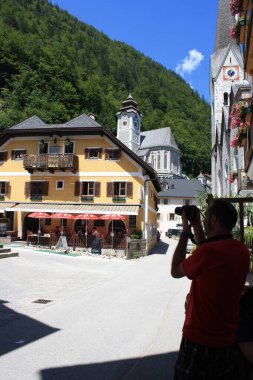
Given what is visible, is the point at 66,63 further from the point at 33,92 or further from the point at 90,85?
the point at 33,92

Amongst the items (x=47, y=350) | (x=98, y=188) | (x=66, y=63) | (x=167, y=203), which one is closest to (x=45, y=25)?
(x=66, y=63)

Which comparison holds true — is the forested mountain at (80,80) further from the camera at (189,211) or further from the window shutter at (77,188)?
the camera at (189,211)

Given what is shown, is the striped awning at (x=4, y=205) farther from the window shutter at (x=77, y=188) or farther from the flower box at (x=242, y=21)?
the flower box at (x=242, y=21)

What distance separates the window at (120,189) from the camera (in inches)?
1094

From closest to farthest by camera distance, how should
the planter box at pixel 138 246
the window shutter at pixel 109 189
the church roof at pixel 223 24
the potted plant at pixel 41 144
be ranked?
the planter box at pixel 138 246 → the window shutter at pixel 109 189 → the potted plant at pixel 41 144 → the church roof at pixel 223 24

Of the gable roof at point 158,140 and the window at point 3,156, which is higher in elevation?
the gable roof at point 158,140

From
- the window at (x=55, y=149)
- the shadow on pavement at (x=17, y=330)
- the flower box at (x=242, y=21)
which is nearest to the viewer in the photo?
the shadow on pavement at (x=17, y=330)

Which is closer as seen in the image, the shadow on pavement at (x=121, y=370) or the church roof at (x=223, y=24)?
the shadow on pavement at (x=121, y=370)

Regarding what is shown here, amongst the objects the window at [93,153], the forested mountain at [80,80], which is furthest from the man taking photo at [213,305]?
the forested mountain at [80,80]

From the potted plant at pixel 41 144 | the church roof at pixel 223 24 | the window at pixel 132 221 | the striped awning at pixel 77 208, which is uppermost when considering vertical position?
the church roof at pixel 223 24

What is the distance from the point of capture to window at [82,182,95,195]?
28812mm

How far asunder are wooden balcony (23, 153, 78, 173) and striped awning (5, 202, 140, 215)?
2863 mm

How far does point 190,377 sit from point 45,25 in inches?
5008

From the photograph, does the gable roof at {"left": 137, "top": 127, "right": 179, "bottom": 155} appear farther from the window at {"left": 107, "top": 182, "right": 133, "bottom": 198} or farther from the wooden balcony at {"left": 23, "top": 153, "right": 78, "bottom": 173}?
the window at {"left": 107, "top": 182, "right": 133, "bottom": 198}
